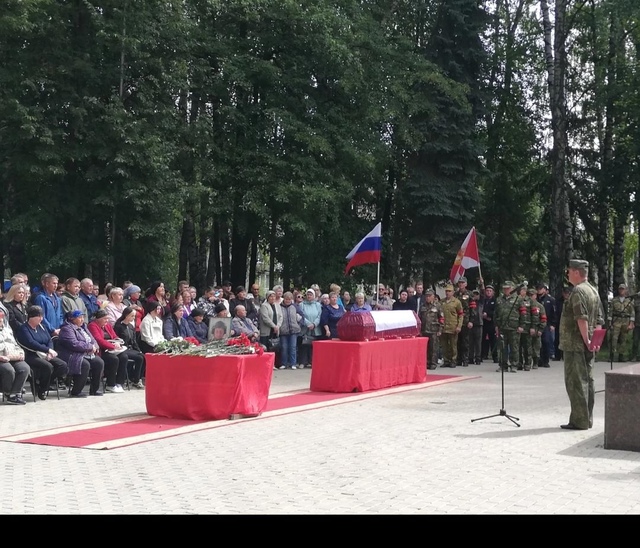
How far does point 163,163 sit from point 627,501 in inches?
780

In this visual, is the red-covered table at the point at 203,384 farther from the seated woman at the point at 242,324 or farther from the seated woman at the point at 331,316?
the seated woman at the point at 331,316

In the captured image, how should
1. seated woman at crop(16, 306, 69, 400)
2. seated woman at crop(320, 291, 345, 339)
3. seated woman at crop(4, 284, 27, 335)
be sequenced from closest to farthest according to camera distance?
seated woman at crop(16, 306, 69, 400) → seated woman at crop(4, 284, 27, 335) → seated woman at crop(320, 291, 345, 339)

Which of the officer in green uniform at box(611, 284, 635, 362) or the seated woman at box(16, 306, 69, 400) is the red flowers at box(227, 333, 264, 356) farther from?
the officer in green uniform at box(611, 284, 635, 362)

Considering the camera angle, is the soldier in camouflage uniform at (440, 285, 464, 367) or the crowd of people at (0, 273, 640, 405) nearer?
the crowd of people at (0, 273, 640, 405)

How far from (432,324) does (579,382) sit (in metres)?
10.2

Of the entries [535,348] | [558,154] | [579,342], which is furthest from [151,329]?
[558,154]

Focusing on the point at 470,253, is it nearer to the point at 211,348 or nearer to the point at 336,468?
the point at 211,348

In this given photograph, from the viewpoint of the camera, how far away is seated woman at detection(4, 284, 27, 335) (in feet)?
46.7

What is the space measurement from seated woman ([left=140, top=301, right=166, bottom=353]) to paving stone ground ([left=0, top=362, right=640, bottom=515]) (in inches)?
118

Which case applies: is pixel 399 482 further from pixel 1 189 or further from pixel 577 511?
pixel 1 189

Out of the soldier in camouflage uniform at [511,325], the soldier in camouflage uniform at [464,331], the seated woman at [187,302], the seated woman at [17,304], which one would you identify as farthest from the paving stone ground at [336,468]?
the soldier in camouflage uniform at [464,331]

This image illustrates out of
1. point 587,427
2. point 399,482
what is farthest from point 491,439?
point 399,482

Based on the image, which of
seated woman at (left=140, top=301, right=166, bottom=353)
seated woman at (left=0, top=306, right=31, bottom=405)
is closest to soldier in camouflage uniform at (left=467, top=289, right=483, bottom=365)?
seated woman at (left=140, top=301, right=166, bottom=353)

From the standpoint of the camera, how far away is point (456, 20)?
104ft
